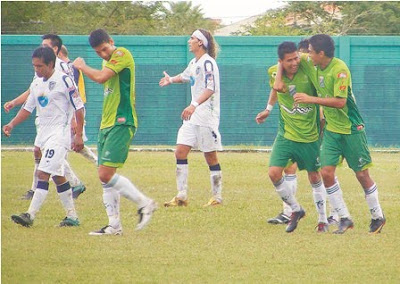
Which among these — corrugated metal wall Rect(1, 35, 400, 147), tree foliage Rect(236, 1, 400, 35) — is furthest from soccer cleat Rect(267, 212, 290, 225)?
tree foliage Rect(236, 1, 400, 35)

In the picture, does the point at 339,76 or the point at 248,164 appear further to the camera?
the point at 248,164

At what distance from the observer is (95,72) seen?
36.7 feet

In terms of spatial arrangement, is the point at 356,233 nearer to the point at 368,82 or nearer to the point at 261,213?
the point at 261,213

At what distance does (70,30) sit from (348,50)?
14502 millimetres

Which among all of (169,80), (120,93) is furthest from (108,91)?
(169,80)

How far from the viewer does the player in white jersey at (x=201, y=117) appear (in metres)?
14.2

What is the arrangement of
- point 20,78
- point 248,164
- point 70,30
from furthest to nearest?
point 70,30
point 20,78
point 248,164

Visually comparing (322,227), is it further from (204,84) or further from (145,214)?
(204,84)

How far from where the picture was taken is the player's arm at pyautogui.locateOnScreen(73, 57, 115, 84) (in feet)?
36.4

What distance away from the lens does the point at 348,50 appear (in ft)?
89.6

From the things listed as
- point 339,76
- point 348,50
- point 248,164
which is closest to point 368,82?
point 348,50

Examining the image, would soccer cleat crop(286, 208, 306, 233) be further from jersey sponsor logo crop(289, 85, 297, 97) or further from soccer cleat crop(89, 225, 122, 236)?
soccer cleat crop(89, 225, 122, 236)

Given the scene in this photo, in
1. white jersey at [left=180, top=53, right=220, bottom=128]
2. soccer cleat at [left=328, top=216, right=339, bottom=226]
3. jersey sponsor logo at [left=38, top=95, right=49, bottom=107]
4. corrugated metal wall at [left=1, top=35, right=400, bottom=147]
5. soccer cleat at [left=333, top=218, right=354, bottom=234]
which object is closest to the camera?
soccer cleat at [left=333, top=218, right=354, bottom=234]

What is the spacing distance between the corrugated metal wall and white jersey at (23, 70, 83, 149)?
14748 mm
